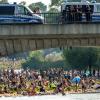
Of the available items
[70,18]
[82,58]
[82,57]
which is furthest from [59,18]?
[82,57]

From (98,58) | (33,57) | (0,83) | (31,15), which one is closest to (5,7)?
(31,15)

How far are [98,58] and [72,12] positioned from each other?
73.3m

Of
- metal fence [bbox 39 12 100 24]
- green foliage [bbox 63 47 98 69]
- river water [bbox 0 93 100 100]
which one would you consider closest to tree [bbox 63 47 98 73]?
green foliage [bbox 63 47 98 69]

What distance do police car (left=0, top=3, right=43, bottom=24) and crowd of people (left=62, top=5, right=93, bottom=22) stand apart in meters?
1.81

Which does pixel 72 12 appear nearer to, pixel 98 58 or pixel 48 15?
pixel 48 15

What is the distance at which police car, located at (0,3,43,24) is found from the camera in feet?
A: 156

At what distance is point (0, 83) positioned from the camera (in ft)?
224

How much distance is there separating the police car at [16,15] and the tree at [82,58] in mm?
68837

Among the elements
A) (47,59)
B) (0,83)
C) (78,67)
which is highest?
(0,83)

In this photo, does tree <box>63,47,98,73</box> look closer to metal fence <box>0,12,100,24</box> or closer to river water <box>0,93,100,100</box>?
river water <box>0,93,100,100</box>

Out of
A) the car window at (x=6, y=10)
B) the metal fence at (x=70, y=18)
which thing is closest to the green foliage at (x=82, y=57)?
the metal fence at (x=70, y=18)

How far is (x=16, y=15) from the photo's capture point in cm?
4816

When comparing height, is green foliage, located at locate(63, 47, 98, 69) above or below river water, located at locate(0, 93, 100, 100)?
below

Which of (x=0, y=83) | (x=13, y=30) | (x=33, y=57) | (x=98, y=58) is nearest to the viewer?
(x=13, y=30)
